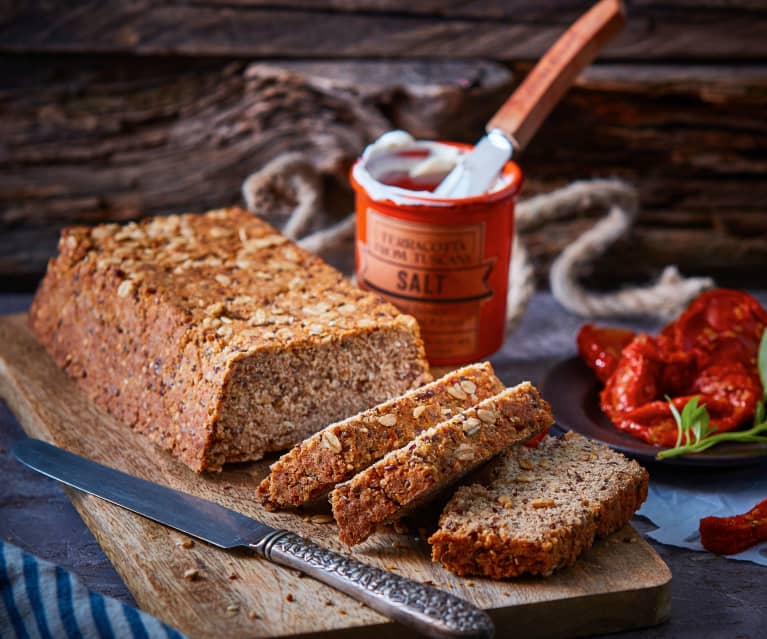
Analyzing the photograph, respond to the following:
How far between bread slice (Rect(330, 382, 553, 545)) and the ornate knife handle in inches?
5.3

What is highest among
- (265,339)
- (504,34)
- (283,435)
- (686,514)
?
(504,34)

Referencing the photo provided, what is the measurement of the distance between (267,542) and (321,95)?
2.70m

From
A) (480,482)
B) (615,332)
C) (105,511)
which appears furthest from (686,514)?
(105,511)

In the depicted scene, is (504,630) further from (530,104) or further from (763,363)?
(530,104)

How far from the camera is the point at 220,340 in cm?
315

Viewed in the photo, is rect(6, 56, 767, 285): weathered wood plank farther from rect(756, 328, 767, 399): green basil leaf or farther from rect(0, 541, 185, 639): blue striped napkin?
rect(0, 541, 185, 639): blue striped napkin

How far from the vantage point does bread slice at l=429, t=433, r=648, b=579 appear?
267cm

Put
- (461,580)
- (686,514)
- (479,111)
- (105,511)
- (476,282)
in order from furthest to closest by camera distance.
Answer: (479,111) < (476,282) < (686,514) < (105,511) < (461,580)

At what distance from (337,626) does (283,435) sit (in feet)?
2.82

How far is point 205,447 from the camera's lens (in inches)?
124

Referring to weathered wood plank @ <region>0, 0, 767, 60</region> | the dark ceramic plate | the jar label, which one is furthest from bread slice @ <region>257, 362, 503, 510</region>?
weathered wood plank @ <region>0, 0, 767, 60</region>

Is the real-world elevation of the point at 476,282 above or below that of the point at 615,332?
above

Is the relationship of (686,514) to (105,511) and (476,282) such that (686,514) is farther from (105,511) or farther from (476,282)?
(105,511)

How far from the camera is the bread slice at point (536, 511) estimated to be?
2.67 m
